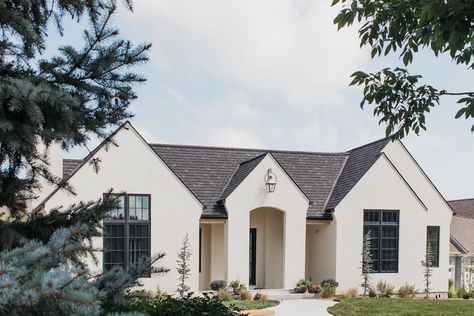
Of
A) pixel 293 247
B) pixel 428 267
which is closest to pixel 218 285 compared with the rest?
pixel 293 247

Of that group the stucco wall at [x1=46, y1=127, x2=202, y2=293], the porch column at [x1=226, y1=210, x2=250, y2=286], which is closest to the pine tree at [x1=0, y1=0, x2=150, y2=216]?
the stucco wall at [x1=46, y1=127, x2=202, y2=293]

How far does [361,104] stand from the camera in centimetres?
812

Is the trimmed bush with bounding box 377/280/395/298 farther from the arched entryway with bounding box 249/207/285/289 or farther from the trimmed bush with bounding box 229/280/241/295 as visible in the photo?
the trimmed bush with bounding box 229/280/241/295

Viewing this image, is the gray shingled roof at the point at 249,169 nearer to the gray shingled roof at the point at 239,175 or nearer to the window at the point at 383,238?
the gray shingled roof at the point at 239,175

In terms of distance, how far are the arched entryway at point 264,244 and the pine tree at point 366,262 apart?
11.6 feet

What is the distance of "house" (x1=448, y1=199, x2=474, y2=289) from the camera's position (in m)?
26.0

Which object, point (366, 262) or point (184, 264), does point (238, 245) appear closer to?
point (184, 264)

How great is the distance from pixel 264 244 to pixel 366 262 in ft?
14.7

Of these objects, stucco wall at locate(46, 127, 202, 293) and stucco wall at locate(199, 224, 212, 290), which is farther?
stucco wall at locate(199, 224, 212, 290)

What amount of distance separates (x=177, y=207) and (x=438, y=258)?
474 inches

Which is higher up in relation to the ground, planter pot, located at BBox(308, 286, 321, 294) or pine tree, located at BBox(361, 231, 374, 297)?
pine tree, located at BBox(361, 231, 374, 297)

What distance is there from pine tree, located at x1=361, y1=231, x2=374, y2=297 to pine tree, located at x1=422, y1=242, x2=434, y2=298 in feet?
7.39

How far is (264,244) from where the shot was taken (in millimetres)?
23203

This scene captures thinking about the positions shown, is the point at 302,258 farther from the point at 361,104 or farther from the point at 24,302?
the point at 24,302
